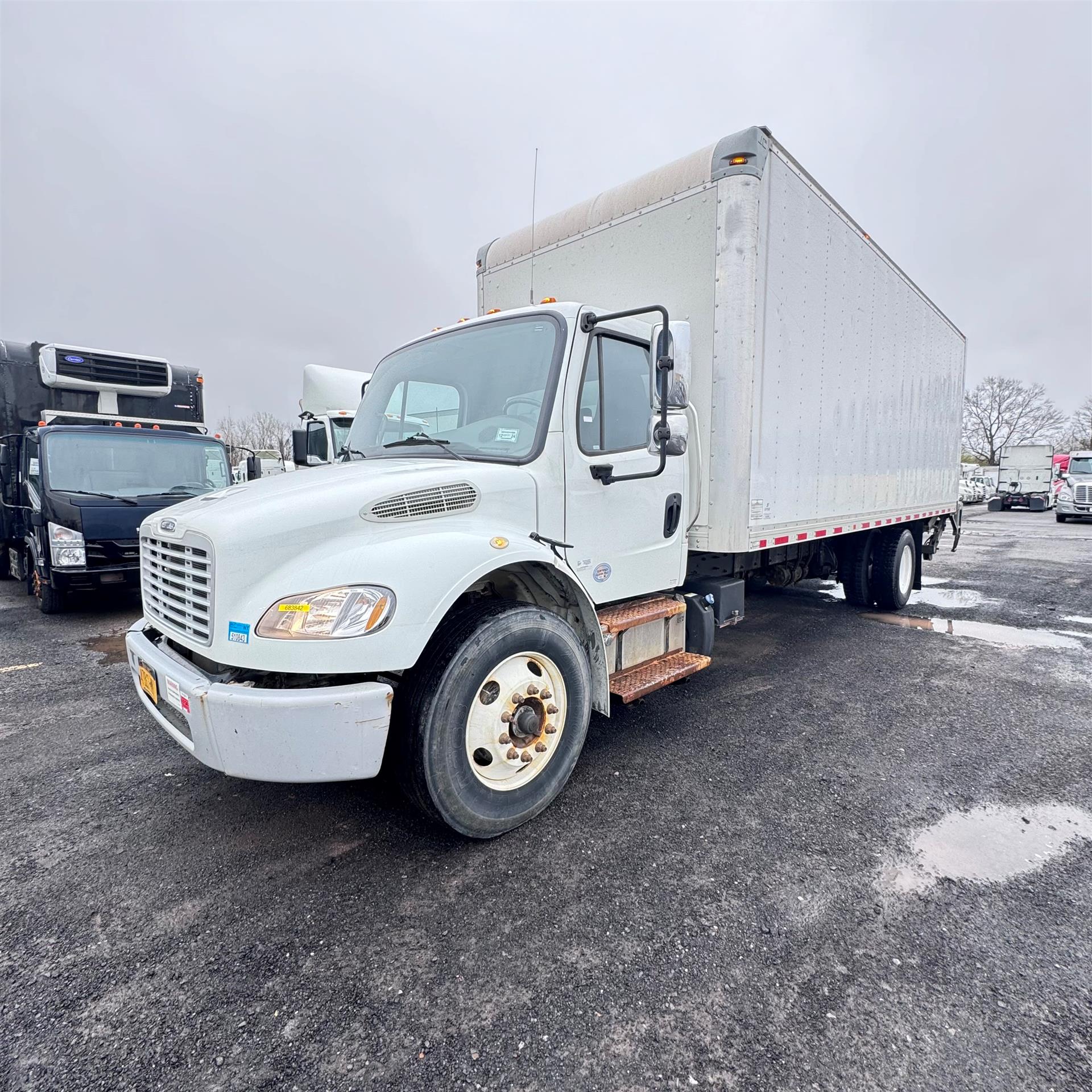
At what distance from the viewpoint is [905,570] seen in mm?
7793

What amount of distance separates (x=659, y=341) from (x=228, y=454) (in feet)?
24.1

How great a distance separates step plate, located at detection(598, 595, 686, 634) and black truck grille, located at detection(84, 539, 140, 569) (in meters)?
5.53

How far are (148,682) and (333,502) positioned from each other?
1276 mm

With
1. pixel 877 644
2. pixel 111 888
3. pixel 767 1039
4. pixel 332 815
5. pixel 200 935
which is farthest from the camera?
pixel 877 644

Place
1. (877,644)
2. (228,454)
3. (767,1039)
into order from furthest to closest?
(228,454) → (877,644) → (767,1039)

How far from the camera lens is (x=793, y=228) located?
14.0 ft

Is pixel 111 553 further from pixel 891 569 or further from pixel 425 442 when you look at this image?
pixel 891 569

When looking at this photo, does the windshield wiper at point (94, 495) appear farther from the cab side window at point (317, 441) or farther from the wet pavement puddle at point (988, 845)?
the wet pavement puddle at point (988, 845)

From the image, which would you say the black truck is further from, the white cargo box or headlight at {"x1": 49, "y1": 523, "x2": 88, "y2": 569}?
the white cargo box

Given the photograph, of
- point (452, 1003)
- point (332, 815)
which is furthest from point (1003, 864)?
point (332, 815)

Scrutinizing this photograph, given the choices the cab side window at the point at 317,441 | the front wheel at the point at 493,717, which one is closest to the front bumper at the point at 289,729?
the front wheel at the point at 493,717

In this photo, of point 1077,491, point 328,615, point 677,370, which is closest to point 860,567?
point 677,370

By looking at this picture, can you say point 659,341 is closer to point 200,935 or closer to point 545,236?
point 545,236

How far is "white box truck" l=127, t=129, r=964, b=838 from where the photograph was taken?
7.57 feet
